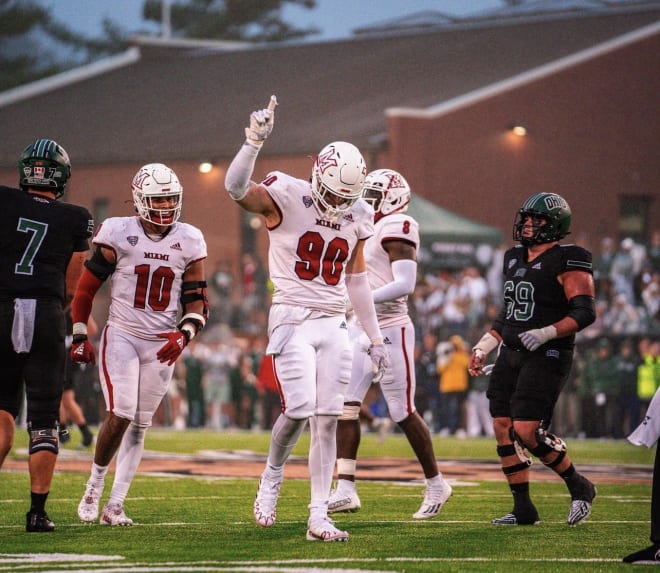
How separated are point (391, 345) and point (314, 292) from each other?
5.80 ft

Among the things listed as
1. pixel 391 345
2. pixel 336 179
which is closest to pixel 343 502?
pixel 391 345

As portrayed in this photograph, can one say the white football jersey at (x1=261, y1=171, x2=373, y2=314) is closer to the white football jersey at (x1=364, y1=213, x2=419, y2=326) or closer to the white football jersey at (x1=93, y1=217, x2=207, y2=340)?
the white football jersey at (x1=93, y1=217, x2=207, y2=340)

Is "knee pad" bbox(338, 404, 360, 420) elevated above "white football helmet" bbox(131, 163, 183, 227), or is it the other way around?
"white football helmet" bbox(131, 163, 183, 227)

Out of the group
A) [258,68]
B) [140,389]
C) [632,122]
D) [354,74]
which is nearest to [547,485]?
[140,389]

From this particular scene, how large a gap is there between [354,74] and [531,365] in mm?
29302

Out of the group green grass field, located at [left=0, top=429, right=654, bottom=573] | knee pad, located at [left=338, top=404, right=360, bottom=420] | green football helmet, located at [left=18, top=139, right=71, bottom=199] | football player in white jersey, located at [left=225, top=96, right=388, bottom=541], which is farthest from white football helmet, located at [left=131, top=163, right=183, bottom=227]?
knee pad, located at [left=338, top=404, right=360, bottom=420]

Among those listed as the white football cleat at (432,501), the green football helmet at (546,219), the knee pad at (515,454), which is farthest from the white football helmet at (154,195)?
the knee pad at (515,454)

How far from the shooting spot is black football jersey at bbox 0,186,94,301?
26.4 ft

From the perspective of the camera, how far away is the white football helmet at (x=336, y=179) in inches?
312

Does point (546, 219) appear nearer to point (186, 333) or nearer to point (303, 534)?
point (186, 333)

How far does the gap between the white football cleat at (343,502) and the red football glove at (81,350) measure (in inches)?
77.2

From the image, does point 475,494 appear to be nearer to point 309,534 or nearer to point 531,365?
point 531,365

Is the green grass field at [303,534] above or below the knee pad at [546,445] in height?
below

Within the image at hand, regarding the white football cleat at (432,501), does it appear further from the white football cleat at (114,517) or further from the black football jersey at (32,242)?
the black football jersey at (32,242)
